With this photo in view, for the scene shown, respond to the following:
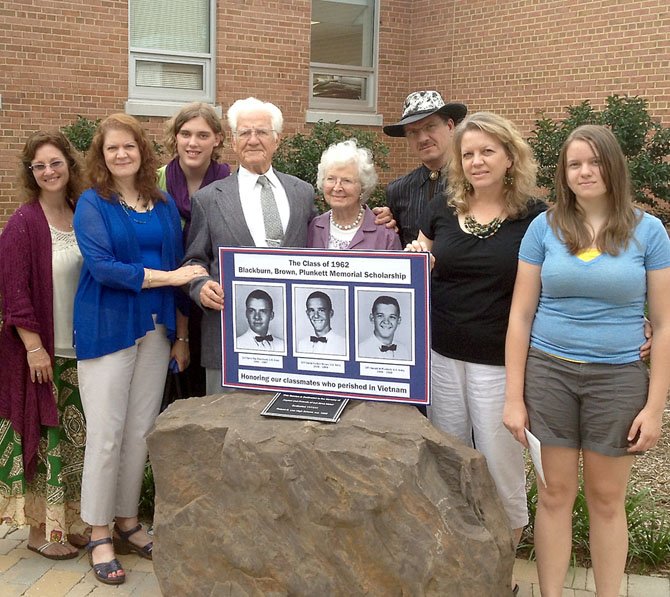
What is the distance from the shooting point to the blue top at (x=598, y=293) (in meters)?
2.91

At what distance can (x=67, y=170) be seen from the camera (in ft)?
12.9

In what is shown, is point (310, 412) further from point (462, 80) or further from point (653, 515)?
point (462, 80)

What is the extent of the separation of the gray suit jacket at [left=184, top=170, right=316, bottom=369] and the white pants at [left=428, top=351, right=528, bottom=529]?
91 centimetres

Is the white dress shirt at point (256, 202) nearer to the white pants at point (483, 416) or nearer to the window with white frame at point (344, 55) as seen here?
the white pants at point (483, 416)

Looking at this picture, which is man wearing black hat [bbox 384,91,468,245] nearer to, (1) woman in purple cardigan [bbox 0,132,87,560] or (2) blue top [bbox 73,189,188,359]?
(2) blue top [bbox 73,189,188,359]

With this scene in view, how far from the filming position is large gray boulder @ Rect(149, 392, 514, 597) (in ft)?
9.66

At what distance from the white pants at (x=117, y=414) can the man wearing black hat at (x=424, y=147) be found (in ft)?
4.36

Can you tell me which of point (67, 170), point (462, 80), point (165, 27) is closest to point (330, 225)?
point (67, 170)

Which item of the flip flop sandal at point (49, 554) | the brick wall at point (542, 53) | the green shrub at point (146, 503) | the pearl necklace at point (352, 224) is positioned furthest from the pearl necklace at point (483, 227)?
the brick wall at point (542, 53)

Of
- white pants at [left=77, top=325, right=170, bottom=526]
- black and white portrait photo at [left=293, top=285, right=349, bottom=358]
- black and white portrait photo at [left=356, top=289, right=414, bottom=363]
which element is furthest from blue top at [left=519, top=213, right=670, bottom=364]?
white pants at [left=77, top=325, right=170, bottom=526]

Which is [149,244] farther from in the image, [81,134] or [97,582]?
[81,134]

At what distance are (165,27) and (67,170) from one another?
755 cm

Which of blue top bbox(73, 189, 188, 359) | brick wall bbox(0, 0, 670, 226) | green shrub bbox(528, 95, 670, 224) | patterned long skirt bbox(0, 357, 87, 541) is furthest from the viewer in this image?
brick wall bbox(0, 0, 670, 226)

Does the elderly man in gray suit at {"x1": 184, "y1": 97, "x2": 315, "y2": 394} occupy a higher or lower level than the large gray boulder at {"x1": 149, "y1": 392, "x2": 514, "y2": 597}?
higher
